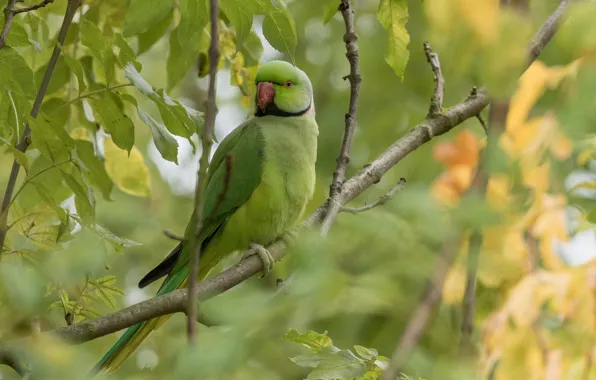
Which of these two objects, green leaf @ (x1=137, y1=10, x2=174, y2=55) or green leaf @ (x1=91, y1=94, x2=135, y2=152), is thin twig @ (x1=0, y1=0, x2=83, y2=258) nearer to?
green leaf @ (x1=91, y1=94, x2=135, y2=152)

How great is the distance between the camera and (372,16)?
4.08 metres

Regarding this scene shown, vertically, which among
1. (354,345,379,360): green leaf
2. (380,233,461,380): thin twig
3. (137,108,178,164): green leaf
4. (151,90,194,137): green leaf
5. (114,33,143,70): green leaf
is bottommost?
(380,233,461,380): thin twig

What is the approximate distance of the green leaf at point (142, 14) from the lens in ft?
6.02

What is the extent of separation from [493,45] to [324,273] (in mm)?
330

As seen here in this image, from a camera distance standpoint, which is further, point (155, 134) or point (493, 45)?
point (155, 134)

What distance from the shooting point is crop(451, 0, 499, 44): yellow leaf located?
2.89 ft

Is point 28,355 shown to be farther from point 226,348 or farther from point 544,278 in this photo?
point 544,278

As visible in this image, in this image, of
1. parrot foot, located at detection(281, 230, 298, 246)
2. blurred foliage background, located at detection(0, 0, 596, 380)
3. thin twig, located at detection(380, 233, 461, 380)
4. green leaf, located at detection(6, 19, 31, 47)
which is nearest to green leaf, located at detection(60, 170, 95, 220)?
blurred foliage background, located at detection(0, 0, 596, 380)

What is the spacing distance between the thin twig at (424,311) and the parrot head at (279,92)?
2005 millimetres

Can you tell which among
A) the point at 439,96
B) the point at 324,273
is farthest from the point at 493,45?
the point at 439,96

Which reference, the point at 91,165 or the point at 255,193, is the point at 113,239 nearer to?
the point at 91,165

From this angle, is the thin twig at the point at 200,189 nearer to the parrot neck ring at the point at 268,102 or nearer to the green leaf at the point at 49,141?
the green leaf at the point at 49,141

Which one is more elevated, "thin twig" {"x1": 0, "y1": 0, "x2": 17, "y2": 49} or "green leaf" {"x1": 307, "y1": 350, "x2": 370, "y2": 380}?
"thin twig" {"x1": 0, "y1": 0, "x2": 17, "y2": 49}

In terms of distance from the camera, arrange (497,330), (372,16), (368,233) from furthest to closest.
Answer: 1. (372,16)
2. (497,330)
3. (368,233)
